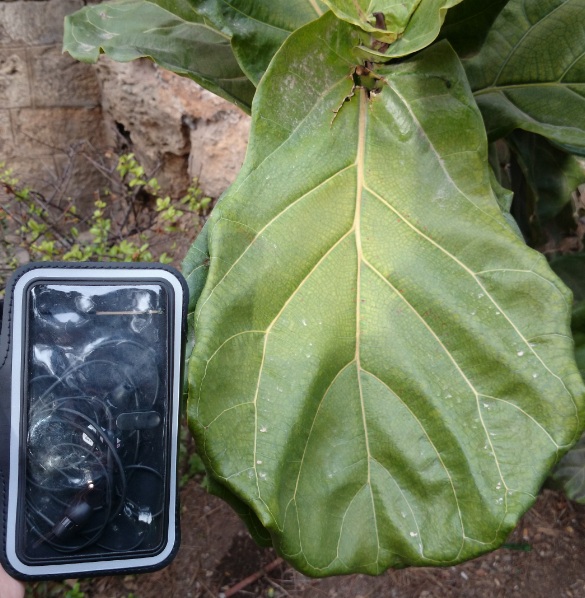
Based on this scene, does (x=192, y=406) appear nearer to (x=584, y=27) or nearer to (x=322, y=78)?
(x=322, y=78)

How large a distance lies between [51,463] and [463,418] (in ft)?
1.61

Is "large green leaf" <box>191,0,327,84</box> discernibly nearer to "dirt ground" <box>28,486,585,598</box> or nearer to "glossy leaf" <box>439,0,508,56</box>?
"glossy leaf" <box>439,0,508,56</box>

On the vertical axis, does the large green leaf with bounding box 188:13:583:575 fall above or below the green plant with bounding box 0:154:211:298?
above

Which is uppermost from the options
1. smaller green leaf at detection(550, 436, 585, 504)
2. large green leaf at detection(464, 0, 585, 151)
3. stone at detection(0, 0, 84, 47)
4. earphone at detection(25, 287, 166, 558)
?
large green leaf at detection(464, 0, 585, 151)

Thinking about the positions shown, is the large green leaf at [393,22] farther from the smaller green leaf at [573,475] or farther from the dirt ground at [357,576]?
the dirt ground at [357,576]

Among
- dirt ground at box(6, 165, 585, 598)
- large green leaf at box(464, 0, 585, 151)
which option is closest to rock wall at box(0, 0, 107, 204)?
dirt ground at box(6, 165, 585, 598)

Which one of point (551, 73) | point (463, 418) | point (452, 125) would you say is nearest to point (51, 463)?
point (463, 418)

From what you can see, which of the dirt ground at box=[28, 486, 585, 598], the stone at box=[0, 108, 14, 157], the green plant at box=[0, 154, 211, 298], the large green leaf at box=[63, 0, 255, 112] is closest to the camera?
the large green leaf at box=[63, 0, 255, 112]

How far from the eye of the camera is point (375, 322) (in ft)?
2.12

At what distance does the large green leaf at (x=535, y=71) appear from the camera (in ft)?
2.57

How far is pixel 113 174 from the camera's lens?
102 inches

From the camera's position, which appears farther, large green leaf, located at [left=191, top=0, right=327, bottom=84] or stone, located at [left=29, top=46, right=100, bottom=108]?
stone, located at [left=29, top=46, right=100, bottom=108]

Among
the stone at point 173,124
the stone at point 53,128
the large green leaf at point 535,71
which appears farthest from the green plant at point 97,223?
the large green leaf at point 535,71

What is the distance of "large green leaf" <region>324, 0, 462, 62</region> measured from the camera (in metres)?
0.61
